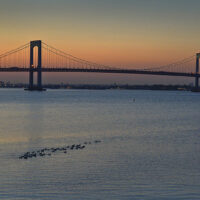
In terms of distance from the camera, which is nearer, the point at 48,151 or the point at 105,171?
the point at 105,171

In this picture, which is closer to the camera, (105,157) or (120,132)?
(105,157)

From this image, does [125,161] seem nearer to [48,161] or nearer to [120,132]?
[48,161]

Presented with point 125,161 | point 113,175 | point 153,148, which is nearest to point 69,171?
point 113,175

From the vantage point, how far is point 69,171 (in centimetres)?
1054

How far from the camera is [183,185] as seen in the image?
9109mm

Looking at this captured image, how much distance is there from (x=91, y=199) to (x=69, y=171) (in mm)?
2595

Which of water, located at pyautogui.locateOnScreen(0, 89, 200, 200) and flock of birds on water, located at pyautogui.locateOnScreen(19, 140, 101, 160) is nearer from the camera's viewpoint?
water, located at pyautogui.locateOnScreen(0, 89, 200, 200)

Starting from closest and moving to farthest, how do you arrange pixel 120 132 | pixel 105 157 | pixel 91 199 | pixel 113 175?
1. pixel 91 199
2. pixel 113 175
3. pixel 105 157
4. pixel 120 132

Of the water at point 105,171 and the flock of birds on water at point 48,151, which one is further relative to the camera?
the flock of birds on water at point 48,151

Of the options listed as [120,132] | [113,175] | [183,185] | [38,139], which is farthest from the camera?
[120,132]

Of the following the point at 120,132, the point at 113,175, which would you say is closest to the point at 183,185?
the point at 113,175

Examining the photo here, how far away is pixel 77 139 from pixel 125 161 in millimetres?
5757

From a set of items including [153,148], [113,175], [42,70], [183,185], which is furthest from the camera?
[42,70]

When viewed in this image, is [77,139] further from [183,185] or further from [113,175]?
[183,185]
